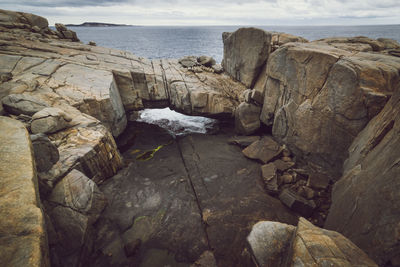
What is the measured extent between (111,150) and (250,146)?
5.66 metres

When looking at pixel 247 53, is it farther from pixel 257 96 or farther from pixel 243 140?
pixel 243 140

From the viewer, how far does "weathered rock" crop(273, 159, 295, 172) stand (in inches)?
262

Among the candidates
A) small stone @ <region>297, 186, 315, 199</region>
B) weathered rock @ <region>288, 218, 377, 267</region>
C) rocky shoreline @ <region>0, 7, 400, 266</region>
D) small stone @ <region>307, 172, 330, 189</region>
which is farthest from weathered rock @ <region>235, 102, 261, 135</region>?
weathered rock @ <region>288, 218, 377, 267</region>

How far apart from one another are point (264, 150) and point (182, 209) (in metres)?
4.21

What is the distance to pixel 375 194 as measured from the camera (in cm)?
307

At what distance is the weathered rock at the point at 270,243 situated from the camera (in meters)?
2.76

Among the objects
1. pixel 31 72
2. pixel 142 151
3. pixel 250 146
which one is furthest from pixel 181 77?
pixel 31 72

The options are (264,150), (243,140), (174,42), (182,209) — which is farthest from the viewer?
(174,42)

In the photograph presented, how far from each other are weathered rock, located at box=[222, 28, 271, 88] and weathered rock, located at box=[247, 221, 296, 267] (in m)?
8.94

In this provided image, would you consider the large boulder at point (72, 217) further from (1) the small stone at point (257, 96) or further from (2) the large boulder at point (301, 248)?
(1) the small stone at point (257, 96)

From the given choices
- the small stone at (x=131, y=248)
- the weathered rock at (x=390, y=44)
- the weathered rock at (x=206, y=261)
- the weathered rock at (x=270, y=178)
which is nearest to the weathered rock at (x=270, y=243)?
the weathered rock at (x=206, y=261)

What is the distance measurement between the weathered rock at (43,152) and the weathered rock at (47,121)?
1262 mm

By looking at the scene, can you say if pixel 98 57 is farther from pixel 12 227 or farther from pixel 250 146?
pixel 12 227

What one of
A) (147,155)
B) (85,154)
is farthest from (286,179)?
(85,154)
